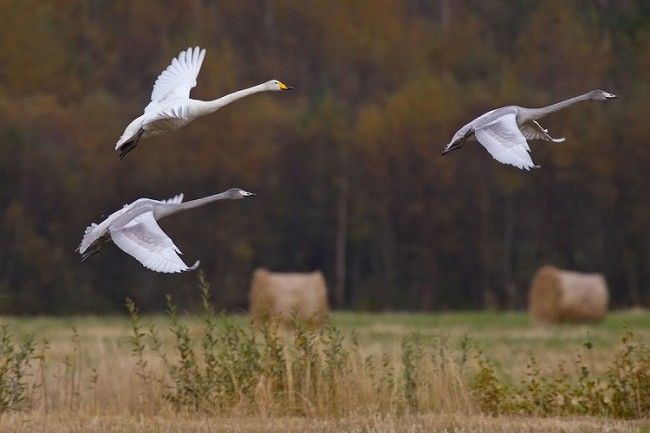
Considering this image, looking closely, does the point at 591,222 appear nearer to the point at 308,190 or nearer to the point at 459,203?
the point at 459,203

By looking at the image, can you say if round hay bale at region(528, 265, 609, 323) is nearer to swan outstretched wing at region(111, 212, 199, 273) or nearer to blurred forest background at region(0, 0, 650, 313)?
blurred forest background at region(0, 0, 650, 313)

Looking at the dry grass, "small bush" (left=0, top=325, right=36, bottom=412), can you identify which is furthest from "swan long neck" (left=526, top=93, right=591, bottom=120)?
"small bush" (left=0, top=325, right=36, bottom=412)

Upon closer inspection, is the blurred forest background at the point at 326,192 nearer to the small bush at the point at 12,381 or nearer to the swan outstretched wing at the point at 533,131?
the small bush at the point at 12,381

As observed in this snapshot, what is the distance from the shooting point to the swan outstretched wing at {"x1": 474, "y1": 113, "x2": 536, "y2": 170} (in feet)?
39.0

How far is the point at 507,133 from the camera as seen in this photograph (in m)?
12.3

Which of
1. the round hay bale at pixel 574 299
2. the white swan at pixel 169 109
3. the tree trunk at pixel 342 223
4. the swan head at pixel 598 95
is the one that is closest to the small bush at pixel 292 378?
the white swan at pixel 169 109

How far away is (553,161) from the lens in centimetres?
3941

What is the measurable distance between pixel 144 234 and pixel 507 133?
9.25 ft

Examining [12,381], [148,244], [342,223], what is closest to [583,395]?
[148,244]

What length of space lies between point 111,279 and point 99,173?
252cm

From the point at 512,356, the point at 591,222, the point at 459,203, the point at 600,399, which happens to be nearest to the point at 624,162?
the point at 591,222

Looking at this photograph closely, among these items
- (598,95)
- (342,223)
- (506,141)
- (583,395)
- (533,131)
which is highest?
(342,223)

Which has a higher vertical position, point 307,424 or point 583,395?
point 583,395

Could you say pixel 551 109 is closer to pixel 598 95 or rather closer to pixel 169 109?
pixel 598 95
